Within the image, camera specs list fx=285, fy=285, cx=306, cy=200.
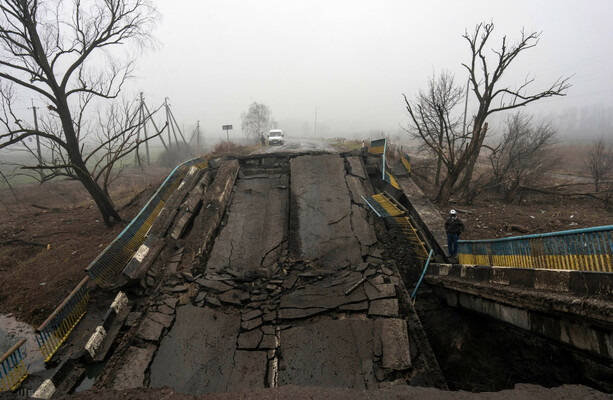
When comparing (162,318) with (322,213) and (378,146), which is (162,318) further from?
(378,146)

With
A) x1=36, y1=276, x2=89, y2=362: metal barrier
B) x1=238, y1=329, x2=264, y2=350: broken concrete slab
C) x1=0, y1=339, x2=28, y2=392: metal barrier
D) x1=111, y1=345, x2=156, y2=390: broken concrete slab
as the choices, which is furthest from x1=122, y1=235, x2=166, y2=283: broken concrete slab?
x1=238, y1=329, x2=264, y2=350: broken concrete slab

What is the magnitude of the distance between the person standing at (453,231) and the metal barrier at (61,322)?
A: 799 centimetres

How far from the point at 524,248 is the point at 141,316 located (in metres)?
6.39

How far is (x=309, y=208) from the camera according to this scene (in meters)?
7.97

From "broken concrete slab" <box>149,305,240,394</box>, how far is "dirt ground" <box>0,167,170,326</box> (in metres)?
3.52

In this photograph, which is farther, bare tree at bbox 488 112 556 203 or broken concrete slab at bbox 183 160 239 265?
bare tree at bbox 488 112 556 203

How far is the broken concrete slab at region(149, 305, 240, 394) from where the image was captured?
3.98m

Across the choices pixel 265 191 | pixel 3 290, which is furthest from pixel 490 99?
pixel 3 290

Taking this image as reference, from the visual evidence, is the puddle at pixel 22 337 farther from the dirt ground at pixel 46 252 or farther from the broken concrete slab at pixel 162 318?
Result: the broken concrete slab at pixel 162 318

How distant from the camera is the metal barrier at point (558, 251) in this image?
3299mm

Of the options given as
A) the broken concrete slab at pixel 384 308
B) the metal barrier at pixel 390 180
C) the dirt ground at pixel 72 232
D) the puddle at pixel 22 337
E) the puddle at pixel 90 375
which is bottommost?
the puddle at pixel 22 337

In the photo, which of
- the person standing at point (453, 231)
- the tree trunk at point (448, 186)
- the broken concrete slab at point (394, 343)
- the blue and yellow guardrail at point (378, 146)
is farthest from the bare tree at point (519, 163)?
the broken concrete slab at point (394, 343)

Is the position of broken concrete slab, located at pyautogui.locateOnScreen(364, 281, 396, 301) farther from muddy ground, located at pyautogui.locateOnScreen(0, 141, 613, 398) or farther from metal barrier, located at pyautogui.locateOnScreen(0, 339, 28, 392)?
metal barrier, located at pyautogui.locateOnScreen(0, 339, 28, 392)

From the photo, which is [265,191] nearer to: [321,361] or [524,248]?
[321,361]
